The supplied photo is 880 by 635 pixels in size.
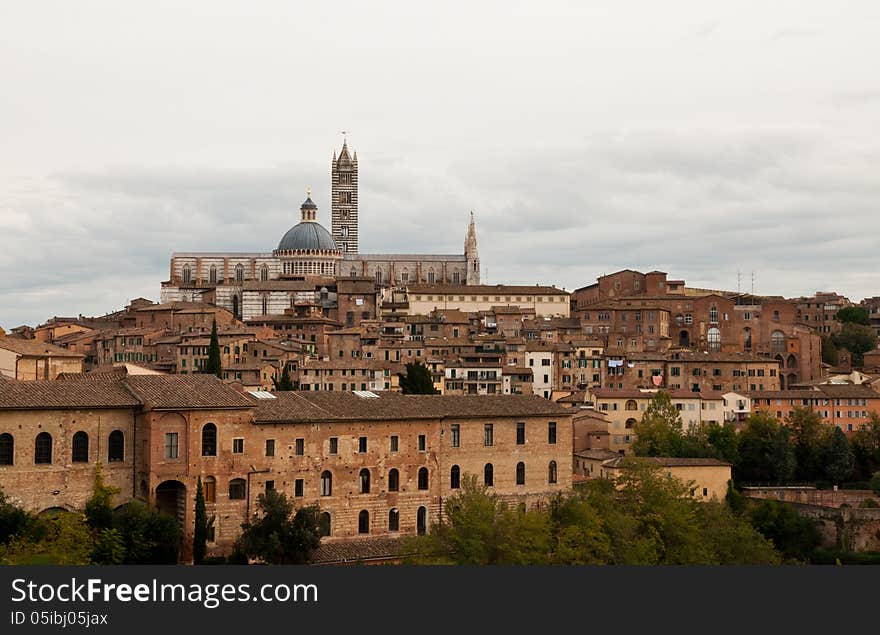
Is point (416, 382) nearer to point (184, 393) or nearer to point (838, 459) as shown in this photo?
point (838, 459)

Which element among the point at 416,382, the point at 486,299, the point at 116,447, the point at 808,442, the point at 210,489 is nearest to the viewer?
the point at 116,447

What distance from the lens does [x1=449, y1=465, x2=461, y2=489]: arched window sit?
31.1 metres

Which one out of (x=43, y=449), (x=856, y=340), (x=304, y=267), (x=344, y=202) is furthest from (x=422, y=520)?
(x=344, y=202)

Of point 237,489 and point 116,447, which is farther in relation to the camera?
point 237,489

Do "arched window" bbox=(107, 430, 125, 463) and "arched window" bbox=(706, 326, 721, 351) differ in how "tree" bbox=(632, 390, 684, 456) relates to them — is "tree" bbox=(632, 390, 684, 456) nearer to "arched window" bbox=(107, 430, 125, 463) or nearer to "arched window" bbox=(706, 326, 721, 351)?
"arched window" bbox=(107, 430, 125, 463)

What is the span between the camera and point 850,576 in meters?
16.1

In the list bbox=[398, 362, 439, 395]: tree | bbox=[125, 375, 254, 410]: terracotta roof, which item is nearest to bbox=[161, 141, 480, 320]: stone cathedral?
bbox=[398, 362, 439, 395]: tree

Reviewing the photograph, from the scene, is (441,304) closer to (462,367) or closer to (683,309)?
(683,309)

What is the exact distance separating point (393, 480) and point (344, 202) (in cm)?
8211

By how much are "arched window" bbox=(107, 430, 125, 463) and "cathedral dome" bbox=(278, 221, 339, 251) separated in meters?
67.7

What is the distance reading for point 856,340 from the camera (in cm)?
7194

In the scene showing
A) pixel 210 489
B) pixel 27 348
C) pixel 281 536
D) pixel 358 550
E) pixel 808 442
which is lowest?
pixel 358 550

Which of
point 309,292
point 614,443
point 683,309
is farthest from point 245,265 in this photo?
point 614,443

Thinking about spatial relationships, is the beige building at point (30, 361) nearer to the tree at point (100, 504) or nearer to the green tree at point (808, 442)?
the tree at point (100, 504)
